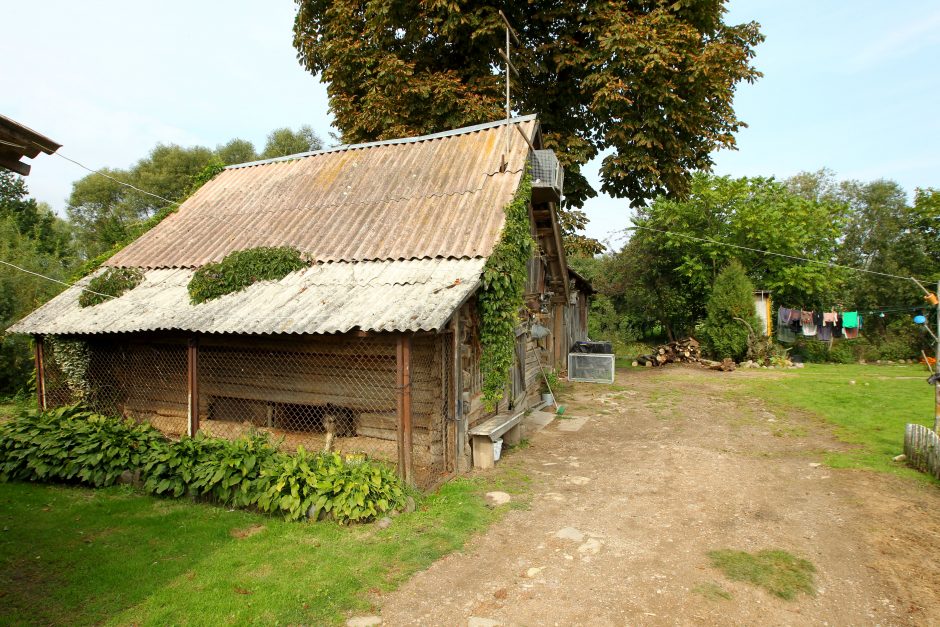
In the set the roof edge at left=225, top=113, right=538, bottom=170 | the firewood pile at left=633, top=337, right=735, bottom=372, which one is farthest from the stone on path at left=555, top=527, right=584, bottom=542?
the firewood pile at left=633, top=337, right=735, bottom=372

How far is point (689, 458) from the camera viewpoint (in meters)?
8.91

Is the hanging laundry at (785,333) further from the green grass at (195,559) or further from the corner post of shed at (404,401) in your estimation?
the corner post of shed at (404,401)

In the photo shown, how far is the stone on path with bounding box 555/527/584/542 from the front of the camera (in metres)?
5.85

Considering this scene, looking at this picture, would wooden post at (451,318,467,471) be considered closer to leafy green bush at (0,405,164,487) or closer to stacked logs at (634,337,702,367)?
leafy green bush at (0,405,164,487)

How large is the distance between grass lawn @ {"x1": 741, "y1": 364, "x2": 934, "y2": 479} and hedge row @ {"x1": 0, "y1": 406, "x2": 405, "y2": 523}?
7.70 m

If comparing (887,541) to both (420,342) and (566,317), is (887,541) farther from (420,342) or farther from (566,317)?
(566,317)

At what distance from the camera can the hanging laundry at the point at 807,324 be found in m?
23.2

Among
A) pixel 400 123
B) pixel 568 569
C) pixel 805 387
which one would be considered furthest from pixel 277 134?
pixel 568 569

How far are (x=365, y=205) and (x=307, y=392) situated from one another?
4053 millimetres

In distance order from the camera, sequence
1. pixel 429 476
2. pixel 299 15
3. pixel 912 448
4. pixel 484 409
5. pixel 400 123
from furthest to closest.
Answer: pixel 299 15 < pixel 400 123 < pixel 484 409 < pixel 912 448 < pixel 429 476

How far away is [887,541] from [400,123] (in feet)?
45.5

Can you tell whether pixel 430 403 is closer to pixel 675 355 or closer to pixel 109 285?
pixel 109 285

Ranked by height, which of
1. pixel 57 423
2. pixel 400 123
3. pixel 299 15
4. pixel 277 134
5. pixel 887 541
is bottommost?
pixel 887 541

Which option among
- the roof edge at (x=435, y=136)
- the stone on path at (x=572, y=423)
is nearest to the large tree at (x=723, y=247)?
the stone on path at (x=572, y=423)
